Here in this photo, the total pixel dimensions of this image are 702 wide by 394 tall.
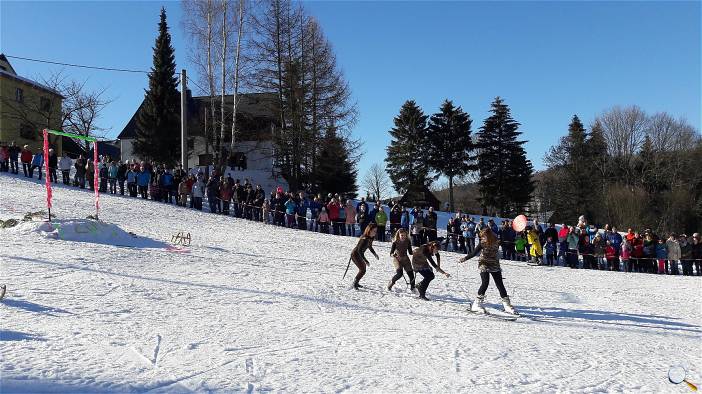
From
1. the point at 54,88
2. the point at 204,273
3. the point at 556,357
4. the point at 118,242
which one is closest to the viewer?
the point at 556,357

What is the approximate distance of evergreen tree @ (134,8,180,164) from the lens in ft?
135

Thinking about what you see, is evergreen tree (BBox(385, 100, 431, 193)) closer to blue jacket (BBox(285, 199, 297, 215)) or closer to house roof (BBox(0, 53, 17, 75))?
blue jacket (BBox(285, 199, 297, 215))

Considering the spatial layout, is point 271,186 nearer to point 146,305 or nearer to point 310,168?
point 310,168

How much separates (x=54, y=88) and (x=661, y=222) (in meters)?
53.4

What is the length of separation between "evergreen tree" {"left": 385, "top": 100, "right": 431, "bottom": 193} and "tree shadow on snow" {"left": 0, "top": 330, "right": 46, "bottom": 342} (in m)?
39.4

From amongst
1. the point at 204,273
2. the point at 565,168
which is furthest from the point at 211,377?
the point at 565,168

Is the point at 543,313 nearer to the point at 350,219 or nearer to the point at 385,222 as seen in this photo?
the point at 385,222

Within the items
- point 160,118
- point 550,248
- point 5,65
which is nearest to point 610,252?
point 550,248

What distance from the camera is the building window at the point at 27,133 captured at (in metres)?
40.2

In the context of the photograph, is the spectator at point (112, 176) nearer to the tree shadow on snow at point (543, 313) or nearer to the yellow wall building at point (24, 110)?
the tree shadow on snow at point (543, 313)

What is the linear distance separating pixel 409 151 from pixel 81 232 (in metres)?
34.4

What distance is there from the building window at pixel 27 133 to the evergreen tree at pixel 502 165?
39.7m

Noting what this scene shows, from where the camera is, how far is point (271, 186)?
3628cm

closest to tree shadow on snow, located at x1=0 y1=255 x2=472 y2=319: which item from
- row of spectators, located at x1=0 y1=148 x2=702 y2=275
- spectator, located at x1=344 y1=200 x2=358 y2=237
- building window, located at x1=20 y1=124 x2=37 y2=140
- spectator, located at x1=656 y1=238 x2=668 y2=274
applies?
row of spectators, located at x1=0 y1=148 x2=702 y2=275
